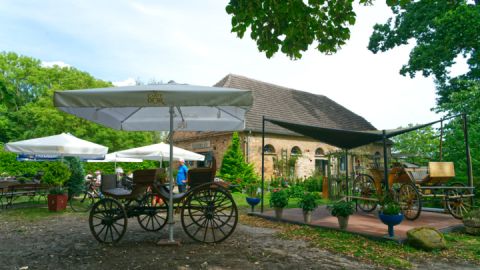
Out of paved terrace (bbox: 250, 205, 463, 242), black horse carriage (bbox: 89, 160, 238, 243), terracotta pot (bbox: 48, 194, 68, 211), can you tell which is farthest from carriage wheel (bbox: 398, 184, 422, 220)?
terracotta pot (bbox: 48, 194, 68, 211)

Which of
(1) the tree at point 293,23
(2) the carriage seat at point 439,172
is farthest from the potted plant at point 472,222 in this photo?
(1) the tree at point 293,23

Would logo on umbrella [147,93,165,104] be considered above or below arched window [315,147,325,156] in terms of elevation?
below

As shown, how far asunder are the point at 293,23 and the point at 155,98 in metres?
2.50

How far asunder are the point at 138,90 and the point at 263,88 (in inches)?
747

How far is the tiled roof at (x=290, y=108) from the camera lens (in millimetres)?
20141

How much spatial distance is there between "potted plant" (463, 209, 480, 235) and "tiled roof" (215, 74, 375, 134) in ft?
40.5

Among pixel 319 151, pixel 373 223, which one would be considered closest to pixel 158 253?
pixel 373 223

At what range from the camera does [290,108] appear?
22797mm

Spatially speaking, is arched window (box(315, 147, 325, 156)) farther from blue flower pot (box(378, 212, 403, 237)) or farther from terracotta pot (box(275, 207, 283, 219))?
blue flower pot (box(378, 212, 403, 237))

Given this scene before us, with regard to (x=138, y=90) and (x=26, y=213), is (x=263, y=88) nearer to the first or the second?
(x=26, y=213)

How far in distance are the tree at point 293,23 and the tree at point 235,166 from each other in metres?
11.8

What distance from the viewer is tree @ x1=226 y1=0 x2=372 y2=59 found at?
16.5 feet

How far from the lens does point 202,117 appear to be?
7.04m

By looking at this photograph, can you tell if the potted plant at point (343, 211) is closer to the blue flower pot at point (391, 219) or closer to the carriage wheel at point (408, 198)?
the blue flower pot at point (391, 219)
